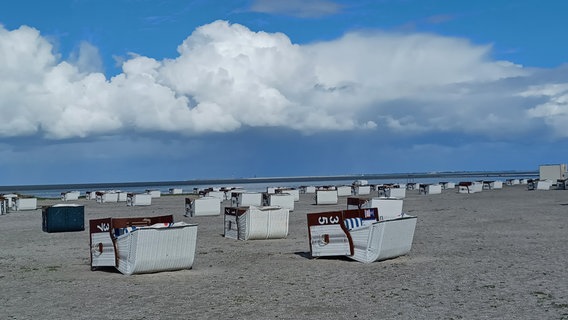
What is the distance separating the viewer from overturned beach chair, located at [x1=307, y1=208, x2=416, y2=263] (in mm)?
15688

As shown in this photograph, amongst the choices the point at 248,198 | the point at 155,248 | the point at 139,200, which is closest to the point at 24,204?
the point at 139,200

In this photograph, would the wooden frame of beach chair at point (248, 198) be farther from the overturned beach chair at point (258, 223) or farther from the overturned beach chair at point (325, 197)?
the overturned beach chair at point (258, 223)

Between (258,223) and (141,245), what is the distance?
8.71m

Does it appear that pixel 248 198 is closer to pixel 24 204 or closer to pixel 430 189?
pixel 24 204

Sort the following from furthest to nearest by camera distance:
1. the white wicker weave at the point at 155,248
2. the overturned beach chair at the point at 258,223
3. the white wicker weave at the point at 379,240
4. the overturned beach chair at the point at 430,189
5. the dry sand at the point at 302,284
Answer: the overturned beach chair at the point at 430,189, the overturned beach chair at the point at 258,223, the white wicker weave at the point at 379,240, the white wicker weave at the point at 155,248, the dry sand at the point at 302,284

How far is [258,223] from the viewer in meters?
22.6

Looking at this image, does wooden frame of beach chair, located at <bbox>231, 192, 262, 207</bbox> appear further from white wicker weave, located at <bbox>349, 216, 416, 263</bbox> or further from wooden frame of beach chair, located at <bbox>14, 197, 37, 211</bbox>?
white wicker weave, located at <bbox>349, 216, 416, 263</bbox>

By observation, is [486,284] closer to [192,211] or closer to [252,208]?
Answer: [252,208]

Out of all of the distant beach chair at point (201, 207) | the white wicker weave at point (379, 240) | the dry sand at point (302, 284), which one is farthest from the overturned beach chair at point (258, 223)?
the distant beach chair at point (201, 207)

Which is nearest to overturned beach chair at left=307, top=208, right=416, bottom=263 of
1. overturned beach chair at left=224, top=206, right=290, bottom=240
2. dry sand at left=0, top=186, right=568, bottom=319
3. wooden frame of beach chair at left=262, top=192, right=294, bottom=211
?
dry sand at left=0, top=186, right=568, bottom=319

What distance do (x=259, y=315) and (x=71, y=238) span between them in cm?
1687

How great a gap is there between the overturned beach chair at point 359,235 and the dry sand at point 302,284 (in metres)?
0.31

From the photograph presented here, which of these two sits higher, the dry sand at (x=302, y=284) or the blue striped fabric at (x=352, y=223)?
the blue striped fabric at (x=352, y=223)

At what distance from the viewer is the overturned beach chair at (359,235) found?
1569 cm
